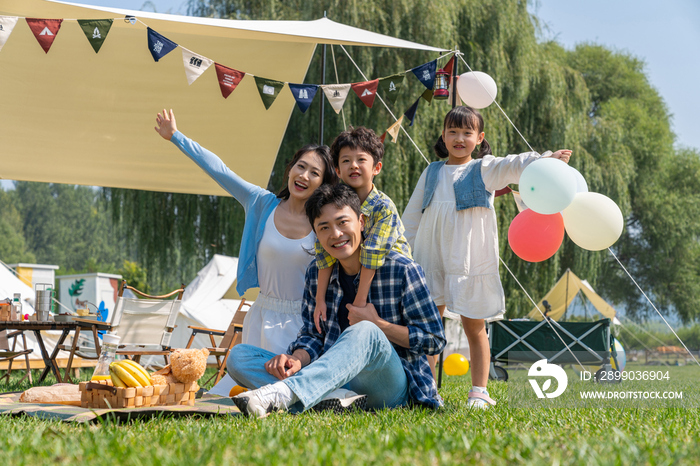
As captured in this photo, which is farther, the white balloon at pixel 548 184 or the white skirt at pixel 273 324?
the white skirt at pixel 273 324

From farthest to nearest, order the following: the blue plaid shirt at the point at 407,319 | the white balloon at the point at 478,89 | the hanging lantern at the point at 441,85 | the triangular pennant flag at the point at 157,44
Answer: the hanging lantern at the point at 441,85, the white balloon at the point at 478,89, the triangular pennant flag at the point at 157,44, the blue plaid shirt at the point at 407,319

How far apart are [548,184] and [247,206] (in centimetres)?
160

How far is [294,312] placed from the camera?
311 centimetres

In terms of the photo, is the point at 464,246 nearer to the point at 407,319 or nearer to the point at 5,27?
the point at 407,319

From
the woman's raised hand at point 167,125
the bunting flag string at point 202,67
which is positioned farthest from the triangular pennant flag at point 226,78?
the woman's raised hand at point 167,125

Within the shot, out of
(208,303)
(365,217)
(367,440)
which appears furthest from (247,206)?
(208,303)

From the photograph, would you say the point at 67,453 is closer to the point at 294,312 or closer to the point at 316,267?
the point at 316,267

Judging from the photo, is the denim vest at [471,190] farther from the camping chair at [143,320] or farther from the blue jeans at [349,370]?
the camping chair at [143,320]

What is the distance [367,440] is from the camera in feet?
5.20

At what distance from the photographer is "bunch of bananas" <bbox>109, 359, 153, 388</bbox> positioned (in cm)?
245

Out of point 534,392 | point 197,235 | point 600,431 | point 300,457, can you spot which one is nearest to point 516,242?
point 534,392

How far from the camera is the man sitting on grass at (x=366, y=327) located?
2326 mm

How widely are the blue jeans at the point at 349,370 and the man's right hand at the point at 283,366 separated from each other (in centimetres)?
10

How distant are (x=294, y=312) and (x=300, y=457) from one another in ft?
5.81
